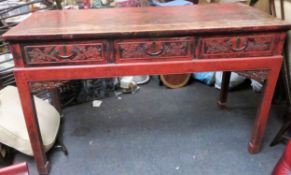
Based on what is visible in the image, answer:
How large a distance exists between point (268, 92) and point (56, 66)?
3.55ft

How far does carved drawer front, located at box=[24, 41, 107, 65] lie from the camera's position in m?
1.15

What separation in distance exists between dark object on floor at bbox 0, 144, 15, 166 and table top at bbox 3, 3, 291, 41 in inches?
28.4

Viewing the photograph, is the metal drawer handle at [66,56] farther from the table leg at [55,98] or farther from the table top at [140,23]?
the table leg at [55,98]

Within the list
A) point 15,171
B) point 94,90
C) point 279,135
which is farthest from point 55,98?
point 279,135

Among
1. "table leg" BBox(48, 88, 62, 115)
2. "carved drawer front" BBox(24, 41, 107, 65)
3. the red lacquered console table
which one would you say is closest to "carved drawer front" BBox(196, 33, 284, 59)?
the red lacquered console table

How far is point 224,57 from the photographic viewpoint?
128 centimetres

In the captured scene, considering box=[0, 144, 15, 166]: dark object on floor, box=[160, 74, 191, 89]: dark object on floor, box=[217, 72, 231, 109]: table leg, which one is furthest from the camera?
box=[160, 74, 191, 89]: dark object on floor

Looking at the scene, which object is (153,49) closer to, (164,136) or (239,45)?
(239,45)

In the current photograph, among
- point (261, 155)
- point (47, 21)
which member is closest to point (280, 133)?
point (261, 155)

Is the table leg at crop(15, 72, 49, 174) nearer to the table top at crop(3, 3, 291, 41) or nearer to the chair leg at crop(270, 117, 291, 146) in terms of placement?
the table top at crop(3, 3, 291, 41)

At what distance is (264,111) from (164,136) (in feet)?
2.13

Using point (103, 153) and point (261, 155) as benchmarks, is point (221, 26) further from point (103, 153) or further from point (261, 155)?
point (103, 153)

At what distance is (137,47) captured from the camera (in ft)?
3.93

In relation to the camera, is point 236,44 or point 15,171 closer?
point 15,171
